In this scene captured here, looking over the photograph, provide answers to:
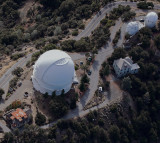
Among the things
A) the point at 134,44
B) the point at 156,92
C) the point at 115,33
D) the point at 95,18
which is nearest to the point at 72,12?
the point at 95,18

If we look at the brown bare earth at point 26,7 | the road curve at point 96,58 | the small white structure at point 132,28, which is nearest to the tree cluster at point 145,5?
the road curve at point 96,58

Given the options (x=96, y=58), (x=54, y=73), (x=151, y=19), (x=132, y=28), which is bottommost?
(x=96, y=58)

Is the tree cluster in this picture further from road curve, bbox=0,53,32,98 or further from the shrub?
the shrub

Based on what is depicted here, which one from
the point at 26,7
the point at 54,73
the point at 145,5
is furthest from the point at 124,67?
the point at 26,7

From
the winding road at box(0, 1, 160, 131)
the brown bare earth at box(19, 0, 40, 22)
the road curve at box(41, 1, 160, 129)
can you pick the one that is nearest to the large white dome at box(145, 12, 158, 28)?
the winding road at box(0, 1, 160, 131)

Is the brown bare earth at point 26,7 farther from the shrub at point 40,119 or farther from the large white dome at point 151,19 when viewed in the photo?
the shrub at point 40,119

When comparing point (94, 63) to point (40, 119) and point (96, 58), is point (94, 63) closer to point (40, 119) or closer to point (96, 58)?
point (96, 58)
